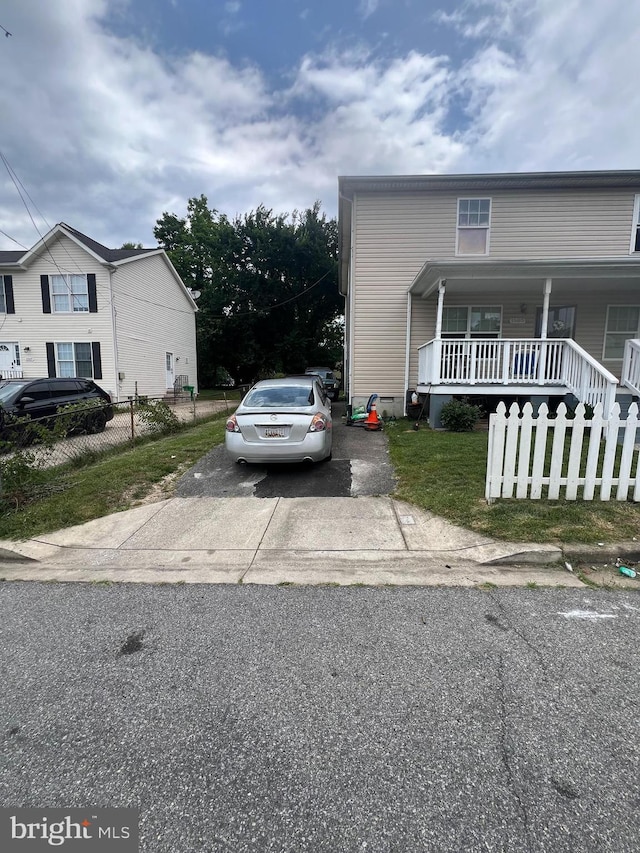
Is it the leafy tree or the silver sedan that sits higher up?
the leafy tree

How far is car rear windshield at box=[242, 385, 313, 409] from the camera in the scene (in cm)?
665

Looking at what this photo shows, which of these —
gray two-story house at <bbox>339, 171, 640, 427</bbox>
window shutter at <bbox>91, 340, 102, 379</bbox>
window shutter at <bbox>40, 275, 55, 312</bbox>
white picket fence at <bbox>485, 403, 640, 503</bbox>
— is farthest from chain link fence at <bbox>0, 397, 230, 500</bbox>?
window shutter at <bbox>40, 275, 55, 312</bbox>

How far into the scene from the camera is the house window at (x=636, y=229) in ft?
39.9

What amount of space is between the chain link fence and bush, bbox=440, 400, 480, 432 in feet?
22.7

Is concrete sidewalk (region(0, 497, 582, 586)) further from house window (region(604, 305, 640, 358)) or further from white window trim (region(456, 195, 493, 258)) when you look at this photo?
house window (region(604, 305, 640, 358))

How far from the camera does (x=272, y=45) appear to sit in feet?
34.0

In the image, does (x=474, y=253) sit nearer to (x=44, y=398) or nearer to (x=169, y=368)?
(x=44, y=398)

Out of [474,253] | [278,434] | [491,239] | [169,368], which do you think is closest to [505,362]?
[474,253]

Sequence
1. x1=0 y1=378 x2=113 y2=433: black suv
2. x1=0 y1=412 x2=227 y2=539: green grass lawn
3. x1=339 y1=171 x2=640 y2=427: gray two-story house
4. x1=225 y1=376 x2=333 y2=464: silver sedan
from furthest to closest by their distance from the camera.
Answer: x1=339 y1=171 x2=640 y2=427: gray two-story house < x1=0 y1=378 x2=113 y2=433: black suv < x1=225 y1=376 x2=333 y2=464: silver sedan < x1=0 y1=412 x2=227 y2=539: green grass lawn

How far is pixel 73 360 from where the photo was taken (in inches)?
731

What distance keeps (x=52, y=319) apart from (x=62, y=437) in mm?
14962

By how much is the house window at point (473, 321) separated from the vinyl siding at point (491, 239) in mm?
209

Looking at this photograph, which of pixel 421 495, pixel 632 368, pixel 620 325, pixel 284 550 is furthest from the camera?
pixel 620 325

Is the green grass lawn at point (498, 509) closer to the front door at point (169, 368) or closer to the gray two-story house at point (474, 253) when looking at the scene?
the gray two-story house at point (474, 253)
